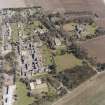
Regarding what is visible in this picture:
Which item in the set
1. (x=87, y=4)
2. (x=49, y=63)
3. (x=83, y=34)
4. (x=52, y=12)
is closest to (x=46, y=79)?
(x=49, y=63)

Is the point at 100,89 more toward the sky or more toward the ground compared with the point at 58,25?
more toward the ground

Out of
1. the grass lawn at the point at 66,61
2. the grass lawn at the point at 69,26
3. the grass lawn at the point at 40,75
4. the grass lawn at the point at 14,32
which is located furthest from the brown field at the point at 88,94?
the grass lawn at the point at 14,32

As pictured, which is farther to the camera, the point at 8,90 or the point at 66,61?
the point at 66,61

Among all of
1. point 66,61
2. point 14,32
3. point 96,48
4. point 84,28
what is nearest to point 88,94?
point 66,61

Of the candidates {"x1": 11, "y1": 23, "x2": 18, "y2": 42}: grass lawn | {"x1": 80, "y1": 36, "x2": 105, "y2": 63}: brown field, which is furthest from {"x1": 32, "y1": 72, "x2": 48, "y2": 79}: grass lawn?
{"x1": 11, "y1": 23, "x2": 18, "y2": 42}: grass lawn

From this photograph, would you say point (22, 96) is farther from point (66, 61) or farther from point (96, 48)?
point (96, 48)

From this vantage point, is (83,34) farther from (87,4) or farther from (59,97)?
(59,97)
